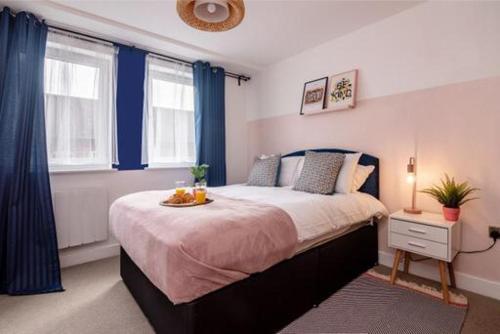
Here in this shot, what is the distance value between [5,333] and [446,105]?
3670 mm

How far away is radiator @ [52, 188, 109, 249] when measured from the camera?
2486 mm

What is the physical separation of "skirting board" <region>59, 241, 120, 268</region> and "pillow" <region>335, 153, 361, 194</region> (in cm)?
257

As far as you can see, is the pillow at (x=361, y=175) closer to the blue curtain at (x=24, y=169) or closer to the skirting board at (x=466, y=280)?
the skirting board at (x=466, y=280)

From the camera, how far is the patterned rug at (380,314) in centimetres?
159

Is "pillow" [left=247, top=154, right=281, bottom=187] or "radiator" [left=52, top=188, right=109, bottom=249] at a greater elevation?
"pillow" [left=247, top=154, right=281, bottom=187]

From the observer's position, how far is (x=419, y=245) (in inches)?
76.9

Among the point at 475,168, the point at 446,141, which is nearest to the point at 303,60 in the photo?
the point at 446,141

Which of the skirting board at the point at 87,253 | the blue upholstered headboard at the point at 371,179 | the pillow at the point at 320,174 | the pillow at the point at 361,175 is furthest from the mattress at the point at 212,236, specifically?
the skirting board at the point at 87,253

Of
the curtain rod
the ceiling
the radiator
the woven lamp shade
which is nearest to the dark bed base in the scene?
the radiator

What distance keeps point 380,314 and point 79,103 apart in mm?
3301

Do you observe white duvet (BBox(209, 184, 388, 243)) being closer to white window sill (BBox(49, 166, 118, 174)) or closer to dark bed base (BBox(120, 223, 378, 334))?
dark bed base (BBox(120, 223, 378, 334))

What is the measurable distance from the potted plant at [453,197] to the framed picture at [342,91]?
123 centimetres

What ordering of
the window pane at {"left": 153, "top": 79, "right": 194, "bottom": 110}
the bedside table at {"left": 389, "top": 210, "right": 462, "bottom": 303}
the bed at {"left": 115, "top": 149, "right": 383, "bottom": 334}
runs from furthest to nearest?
1. the window pane at {"left": 153, "top": 79, "right": 194, "bottom": 110}
2. the bedside table at {"left": 389, "top": 210, "right": 462, "bottom": 303}
3. the bed at {"left": 115, "top": 149, "right": 383, "bottom": 334}

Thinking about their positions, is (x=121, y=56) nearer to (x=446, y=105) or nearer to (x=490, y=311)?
(x=446, y=105)
